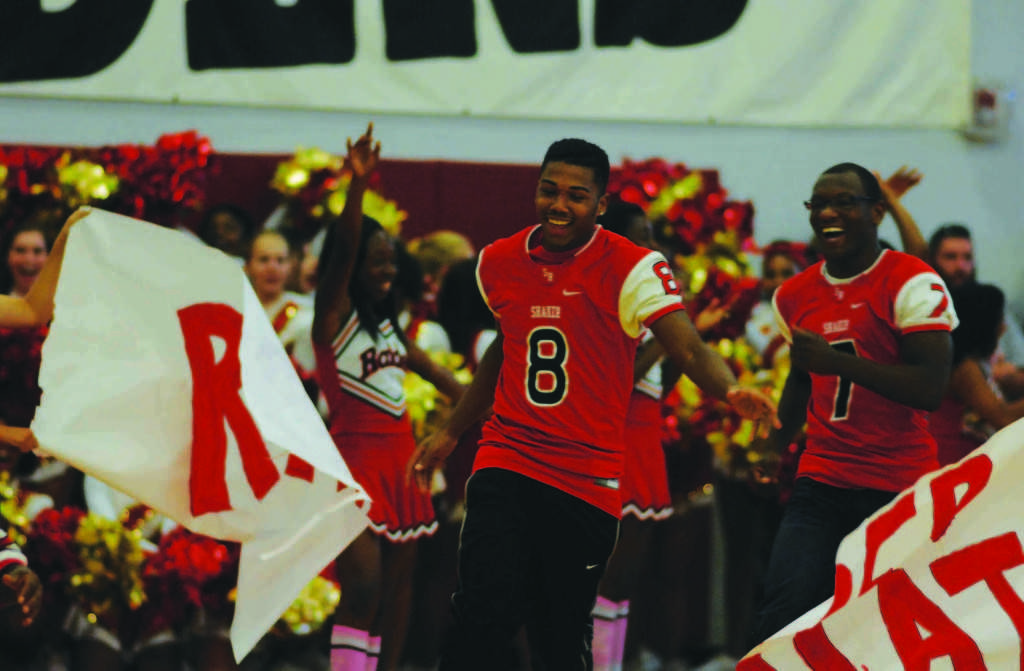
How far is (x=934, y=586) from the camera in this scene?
381cm

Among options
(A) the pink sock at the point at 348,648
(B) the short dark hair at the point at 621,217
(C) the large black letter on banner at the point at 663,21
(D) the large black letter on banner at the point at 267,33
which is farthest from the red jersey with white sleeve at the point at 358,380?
(C) the large black letter on banner at the point at 663,21

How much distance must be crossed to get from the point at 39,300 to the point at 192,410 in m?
0.58

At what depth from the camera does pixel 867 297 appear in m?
4.80

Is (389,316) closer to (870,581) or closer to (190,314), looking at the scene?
(190,314)

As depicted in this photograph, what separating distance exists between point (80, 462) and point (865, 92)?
680 cm

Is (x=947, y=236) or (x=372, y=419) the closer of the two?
(x=372, y=419)

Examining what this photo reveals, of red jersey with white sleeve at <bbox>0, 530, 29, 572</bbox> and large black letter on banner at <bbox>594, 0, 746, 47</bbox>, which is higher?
large black letter on banner at <bbox>594, 0, 746, 47</bbox>

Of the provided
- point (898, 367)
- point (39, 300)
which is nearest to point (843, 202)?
point (898, 367)

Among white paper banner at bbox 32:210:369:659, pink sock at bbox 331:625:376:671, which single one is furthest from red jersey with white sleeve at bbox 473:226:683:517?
pink sock at bbox 331:625:376:671

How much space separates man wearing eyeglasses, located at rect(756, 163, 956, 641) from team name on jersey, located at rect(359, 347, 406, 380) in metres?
1.65

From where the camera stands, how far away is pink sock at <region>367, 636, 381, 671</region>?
5.61 meters

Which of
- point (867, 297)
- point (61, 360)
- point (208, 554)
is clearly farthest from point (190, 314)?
point (867, 297)

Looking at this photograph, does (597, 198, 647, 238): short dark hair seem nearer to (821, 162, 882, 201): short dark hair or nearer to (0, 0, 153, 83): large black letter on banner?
(821, 162, 882, 201): short dark hair

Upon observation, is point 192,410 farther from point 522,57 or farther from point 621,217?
point 522,57
